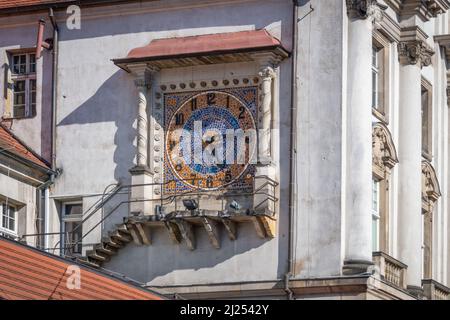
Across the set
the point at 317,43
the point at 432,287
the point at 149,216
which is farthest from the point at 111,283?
the point at 432,287

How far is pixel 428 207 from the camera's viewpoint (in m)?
51.5

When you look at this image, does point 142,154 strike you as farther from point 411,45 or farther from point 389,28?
point 411,45

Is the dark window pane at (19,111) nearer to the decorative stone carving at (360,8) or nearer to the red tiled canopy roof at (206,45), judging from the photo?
the red tiled canopy roof at (206,45)

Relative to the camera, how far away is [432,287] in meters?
49.9

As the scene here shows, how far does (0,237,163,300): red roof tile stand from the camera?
119ft

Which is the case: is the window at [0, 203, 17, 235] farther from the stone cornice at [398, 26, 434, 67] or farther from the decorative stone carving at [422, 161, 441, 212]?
the decorative stone carving at [422, 161, 441, 212]

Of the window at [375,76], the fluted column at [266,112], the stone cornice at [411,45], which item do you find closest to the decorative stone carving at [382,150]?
the window at [375,76]

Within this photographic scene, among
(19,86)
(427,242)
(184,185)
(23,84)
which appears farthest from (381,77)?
(19,86)

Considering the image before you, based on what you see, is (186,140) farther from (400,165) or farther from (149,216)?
(400,165)

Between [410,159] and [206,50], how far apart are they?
637 cm

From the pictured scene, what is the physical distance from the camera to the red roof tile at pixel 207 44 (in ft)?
149

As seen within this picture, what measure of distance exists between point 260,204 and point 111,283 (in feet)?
17.6

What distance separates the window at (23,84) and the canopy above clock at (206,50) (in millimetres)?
2882

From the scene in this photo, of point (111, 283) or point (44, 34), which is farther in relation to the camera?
point (44, 34)
